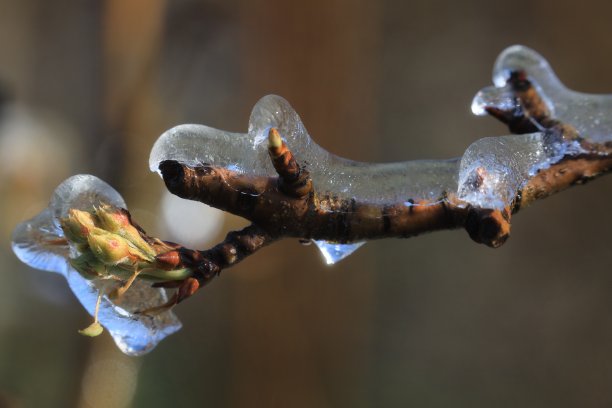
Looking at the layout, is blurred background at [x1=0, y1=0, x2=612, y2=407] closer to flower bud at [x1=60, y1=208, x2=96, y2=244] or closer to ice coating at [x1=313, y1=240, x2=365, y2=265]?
ice coating at [x1=313, y1=240, x2=365, y2=265]

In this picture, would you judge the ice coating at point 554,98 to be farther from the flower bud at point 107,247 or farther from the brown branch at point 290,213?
the flower bud at point 107,247

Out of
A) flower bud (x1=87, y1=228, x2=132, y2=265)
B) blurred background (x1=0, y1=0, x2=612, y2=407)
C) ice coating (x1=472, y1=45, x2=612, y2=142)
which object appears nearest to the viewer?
flower bud (x1=87, y1=228, x2=132, y2=265)

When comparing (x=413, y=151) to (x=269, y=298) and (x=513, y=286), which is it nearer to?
(x=513, y=286)

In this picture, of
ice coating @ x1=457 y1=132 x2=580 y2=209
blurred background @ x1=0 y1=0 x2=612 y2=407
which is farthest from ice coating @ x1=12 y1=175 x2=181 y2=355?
blurred background @ x1=0 y1=0 x2=612 y2=407

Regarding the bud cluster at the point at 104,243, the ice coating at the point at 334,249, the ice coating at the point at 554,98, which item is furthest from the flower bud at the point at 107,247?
the ice coating at the point at 554,98

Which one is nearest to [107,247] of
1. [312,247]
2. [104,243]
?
[104,243]

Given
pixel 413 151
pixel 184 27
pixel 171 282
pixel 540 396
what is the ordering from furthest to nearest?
pixel 184 27 → pixel 413 151 → pixel 540 396 → pixel 171 282

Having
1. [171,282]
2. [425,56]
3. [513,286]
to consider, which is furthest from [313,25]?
[171,282]
